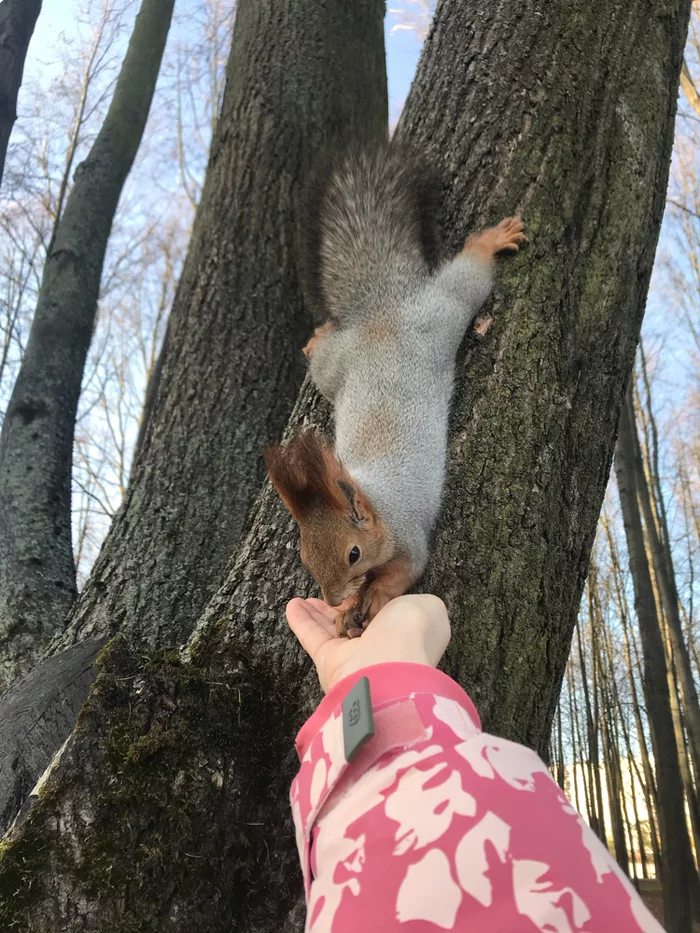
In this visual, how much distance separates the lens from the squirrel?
163 centimetres

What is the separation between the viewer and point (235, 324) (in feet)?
9.26

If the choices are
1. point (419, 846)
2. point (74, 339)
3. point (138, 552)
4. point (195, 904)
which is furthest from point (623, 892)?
point (74, 339)

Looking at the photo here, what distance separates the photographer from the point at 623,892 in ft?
2.06

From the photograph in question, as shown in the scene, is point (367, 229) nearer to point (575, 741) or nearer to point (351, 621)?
point (351, 621)

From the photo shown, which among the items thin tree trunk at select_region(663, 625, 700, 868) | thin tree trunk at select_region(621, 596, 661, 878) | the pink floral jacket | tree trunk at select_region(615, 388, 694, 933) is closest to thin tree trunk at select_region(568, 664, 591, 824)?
thin tree trunk at select_region(621, 596, 661, 878)

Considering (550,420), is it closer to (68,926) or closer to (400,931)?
(400,931)

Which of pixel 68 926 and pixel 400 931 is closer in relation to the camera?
pixel 400 931

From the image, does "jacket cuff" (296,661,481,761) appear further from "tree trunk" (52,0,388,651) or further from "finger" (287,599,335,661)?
"tree trunk" (52,0,388,651)

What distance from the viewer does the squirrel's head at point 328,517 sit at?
5.23ft

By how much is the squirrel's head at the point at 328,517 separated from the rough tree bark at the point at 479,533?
0.08 m

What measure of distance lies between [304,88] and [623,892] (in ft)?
11.5

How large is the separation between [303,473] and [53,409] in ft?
6.79

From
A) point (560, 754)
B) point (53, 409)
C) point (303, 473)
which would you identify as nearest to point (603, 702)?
point (560, 754)

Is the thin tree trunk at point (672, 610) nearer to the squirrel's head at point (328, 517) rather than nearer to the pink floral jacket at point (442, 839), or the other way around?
the squirrel's head at point (328, 517)
